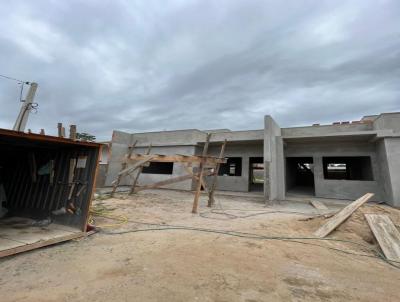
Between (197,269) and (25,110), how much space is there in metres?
10.4

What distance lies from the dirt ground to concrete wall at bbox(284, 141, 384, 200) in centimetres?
744

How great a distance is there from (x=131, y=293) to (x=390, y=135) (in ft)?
39.3

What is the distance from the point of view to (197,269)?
313 cm

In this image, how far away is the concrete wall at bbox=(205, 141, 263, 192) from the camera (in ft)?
46.7

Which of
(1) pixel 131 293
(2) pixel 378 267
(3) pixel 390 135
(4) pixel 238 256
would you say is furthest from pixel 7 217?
(3) pixel 390 135

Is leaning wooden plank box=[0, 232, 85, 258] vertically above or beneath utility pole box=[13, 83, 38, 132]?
beneath

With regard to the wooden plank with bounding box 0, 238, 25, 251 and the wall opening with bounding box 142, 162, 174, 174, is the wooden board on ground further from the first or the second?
the wall opening with bounding box 142, 162, 174, 174

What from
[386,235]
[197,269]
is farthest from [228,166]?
[197,269]

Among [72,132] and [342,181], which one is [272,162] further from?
[72,132]

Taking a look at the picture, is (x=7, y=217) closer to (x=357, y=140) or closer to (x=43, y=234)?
(x=43, y=234)

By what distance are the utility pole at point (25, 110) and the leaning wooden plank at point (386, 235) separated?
12.3 metres

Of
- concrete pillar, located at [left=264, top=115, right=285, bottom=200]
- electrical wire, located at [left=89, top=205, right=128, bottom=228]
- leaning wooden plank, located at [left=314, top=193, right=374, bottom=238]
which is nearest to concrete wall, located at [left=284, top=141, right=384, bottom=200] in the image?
concrete pillar, located at [left=264, top=115, right=285, bottom=200]

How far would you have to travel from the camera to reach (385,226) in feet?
16.1

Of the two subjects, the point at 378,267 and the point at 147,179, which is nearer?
the point at 378,267
